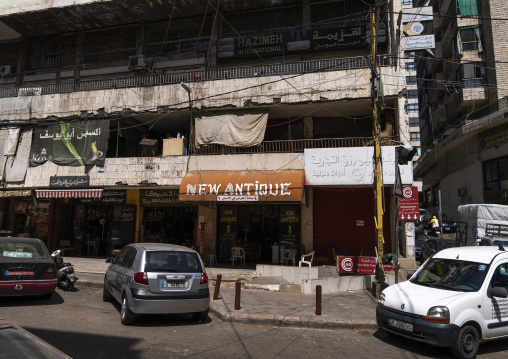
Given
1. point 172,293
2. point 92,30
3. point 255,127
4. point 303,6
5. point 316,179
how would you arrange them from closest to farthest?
point 172,293, point 316,179, point 255,127, point 303,6, point 92,30

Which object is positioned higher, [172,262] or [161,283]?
[172,262]

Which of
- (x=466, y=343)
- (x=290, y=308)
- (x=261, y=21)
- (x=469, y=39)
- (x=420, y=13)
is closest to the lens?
(x=466, y=343)

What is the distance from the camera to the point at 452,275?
6.59 m

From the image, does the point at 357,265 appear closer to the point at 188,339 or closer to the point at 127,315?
the point at 188,339

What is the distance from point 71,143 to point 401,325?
16.9 meters

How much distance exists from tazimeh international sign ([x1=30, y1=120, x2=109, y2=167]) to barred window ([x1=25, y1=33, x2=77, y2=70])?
239 inches

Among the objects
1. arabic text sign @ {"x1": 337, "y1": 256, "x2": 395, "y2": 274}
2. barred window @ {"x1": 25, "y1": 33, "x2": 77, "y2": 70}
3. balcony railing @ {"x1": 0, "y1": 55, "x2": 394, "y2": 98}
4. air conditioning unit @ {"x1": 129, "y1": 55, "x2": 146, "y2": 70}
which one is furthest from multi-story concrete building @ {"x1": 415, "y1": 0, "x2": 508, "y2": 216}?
barred window @ {"x1": 25, "y1": 33, "x2": 77, "y2": 70}

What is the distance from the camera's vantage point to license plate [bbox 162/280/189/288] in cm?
680

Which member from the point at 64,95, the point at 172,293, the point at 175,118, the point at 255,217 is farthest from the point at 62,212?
the point at 172,293

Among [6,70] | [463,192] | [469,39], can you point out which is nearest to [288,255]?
[463,192]

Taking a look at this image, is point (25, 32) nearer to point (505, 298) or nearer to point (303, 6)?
point (303, 6)

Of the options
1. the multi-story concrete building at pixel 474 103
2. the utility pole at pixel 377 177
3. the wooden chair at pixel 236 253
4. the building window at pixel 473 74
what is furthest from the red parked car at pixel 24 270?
the building window at pixel 473 74

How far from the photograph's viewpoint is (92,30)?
2152 cm

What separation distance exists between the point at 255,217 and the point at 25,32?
1861 cm
